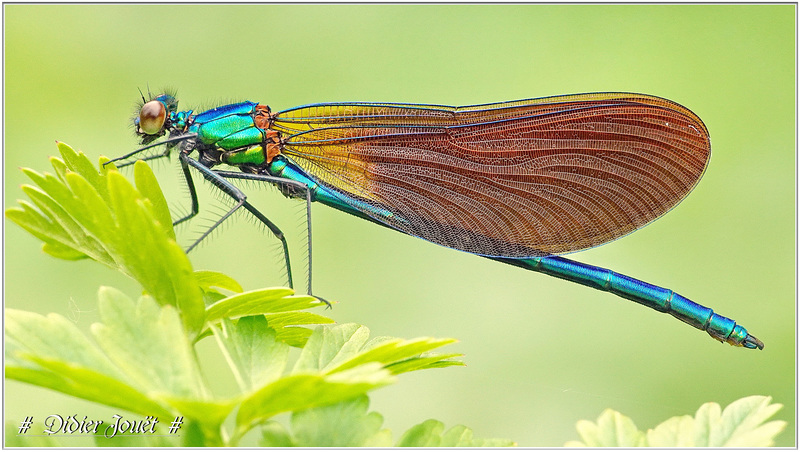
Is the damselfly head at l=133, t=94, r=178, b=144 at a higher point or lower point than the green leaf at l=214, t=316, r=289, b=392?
higher

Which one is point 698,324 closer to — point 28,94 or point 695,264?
point 695,264

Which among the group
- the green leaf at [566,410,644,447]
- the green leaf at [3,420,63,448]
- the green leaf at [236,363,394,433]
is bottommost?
the green leaf at [3,420,63,448]

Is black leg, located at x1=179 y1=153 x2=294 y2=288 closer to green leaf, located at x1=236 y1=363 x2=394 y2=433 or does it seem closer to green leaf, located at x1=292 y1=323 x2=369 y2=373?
green leaf, located at x1=292 y1=323 x2=369 y2=373

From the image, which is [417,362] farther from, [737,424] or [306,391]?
[737,424]

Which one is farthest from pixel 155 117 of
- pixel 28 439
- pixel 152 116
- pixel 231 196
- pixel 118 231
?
pixel 28 439

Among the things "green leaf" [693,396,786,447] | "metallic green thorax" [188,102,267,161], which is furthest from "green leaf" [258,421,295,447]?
"metallic green thorax" [188,102,267,161]

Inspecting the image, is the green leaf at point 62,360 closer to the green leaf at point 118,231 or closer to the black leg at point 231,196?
the green leaf at point 118,231

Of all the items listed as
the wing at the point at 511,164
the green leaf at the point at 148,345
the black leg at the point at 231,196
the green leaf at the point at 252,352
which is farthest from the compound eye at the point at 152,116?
the green leaf at the point at 148,345
